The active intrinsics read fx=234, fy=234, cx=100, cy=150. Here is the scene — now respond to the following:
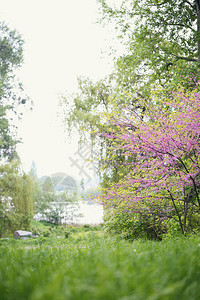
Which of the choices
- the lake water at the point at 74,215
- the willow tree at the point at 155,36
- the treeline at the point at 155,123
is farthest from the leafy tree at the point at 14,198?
the willow tree at the point at 155,36

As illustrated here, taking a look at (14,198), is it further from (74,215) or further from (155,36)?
(155,36)

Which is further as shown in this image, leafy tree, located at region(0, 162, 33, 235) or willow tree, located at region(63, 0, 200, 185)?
leafy tree, located at region(0, 162, 33, 235)

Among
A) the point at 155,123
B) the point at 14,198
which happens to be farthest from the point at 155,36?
the point at 14,198

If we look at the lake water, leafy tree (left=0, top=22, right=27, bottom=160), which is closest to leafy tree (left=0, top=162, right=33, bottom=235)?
leafy tree (left=0, top=22, right=27, bottom=160)

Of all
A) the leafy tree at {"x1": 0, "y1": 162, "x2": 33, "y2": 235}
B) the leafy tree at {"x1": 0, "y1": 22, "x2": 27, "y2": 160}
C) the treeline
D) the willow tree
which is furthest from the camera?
the leafy tree at {"x1": 0, "y1": 22, "x2": 27, "y2": 160}

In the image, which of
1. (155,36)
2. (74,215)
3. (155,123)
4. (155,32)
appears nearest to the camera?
(155,123)

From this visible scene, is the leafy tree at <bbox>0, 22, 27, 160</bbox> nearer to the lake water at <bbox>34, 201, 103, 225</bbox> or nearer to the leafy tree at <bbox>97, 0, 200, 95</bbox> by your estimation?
the lake water at <bbox>34, 201, 103, 225</bbox>

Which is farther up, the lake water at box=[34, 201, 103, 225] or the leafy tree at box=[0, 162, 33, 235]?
the leafy tree at box=[0, 162, 33, 235]

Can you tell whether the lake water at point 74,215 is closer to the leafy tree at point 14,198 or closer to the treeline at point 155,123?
the leafy tree at point 14,198

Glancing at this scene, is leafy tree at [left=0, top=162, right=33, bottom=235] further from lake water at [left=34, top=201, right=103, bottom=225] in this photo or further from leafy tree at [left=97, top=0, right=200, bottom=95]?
leafy tree at [left=97, top=0, right=200, bottom=95]

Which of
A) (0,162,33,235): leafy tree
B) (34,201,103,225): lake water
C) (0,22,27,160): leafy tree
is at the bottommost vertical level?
(34,201,103,225): lake water

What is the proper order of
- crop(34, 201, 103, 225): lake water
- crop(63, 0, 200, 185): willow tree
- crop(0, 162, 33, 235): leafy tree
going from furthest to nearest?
crop(34, 201, 103, 225): lake water, crop(0, 162, 33, 235): leafy tree, crop(63, 0, 200, 185): willow tree

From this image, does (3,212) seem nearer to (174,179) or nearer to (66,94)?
(66,94)

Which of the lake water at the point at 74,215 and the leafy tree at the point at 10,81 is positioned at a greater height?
the leafy tree at the point at 10,81
